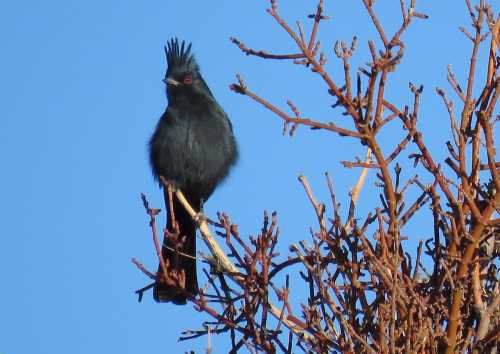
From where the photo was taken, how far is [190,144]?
22.2 ft

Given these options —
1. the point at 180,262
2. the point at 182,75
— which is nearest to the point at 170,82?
the point at 182,75

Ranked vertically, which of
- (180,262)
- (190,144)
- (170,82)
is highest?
(170,82)

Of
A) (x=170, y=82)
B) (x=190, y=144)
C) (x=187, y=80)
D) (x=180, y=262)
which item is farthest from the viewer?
(x=187, y=80)

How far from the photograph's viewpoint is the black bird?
677cm

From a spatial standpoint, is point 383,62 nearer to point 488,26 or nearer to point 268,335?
point 488,26

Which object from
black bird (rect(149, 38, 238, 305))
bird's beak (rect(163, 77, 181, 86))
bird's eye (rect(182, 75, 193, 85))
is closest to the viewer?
black bird (rect(149, 38, 238, 305))

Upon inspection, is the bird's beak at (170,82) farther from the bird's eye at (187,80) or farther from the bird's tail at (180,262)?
the bird's tail at (180,262)

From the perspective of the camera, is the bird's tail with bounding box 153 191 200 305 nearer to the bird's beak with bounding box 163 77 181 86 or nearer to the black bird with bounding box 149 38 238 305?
the black bird with bounding box 149 38 238 305

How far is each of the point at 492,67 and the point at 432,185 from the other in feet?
1.45

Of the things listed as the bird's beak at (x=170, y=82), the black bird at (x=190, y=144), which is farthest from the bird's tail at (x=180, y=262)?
the bird's beak at (x=170, y=82)

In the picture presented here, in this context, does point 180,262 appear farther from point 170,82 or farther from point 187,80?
point 187,80

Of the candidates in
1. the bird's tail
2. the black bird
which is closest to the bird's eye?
the black bird

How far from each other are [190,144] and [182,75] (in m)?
0.69

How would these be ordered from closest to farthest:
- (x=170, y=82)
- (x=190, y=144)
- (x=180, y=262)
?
(x=180, y=262) < (x=190, y=144) < (x=170, y=82)
